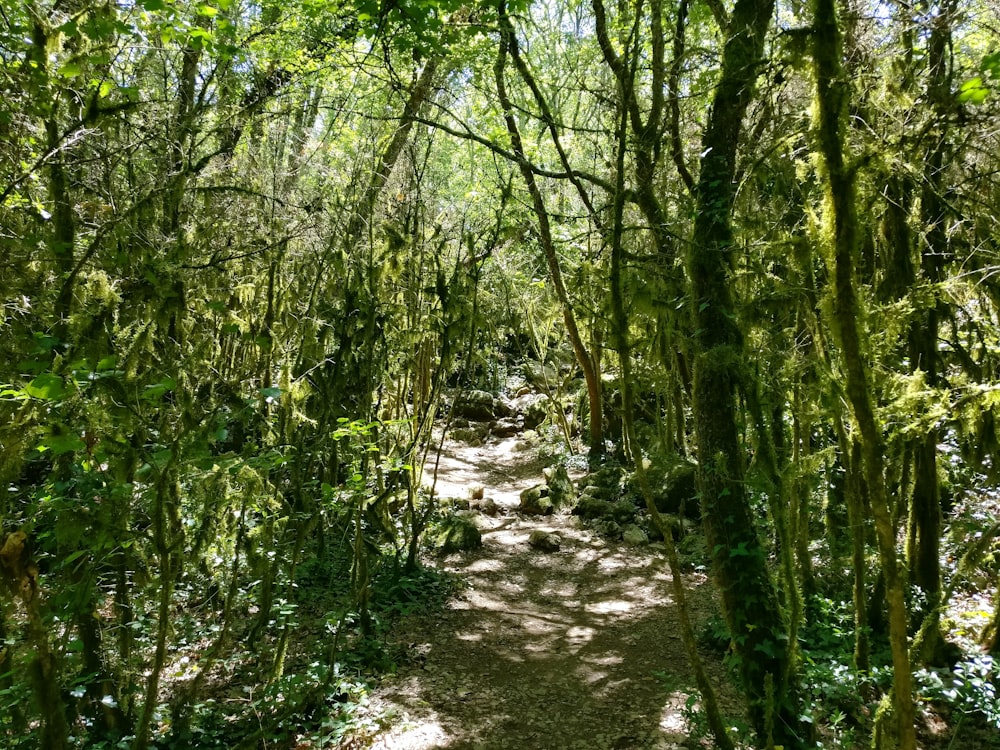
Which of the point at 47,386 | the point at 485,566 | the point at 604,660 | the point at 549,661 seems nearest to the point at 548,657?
the point at 549,661

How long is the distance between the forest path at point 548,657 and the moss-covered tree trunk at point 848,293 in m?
1.61

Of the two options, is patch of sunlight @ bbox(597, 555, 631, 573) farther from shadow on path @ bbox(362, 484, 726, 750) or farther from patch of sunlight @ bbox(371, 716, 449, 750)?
patch of sunlight @ bbox(371, 716, 449, 750)

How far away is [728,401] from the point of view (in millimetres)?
4398

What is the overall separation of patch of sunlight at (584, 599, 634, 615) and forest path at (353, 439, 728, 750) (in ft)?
0.04

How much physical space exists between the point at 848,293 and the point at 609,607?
533 centimetres

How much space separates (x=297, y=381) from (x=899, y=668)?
15.1 ft

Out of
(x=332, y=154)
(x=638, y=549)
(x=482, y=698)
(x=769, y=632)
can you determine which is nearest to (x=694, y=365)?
(x=769, y=632)

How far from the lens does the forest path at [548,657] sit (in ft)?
15.1

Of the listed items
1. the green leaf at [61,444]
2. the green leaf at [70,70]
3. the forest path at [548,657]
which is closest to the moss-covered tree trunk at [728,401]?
the forest path at [548,657]

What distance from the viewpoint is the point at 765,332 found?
4.81m

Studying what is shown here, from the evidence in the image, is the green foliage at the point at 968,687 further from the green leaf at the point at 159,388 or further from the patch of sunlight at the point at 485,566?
the green leaf at the point at 159,388

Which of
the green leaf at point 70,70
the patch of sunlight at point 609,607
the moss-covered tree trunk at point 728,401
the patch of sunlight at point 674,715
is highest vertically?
the green leaf at point 70,70

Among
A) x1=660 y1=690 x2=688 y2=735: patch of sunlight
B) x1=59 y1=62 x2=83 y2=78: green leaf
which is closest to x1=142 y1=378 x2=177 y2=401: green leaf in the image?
x1=59 y1=62 x2=83 y2=78: green leaf

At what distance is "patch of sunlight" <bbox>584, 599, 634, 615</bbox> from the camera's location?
22.8 ft
